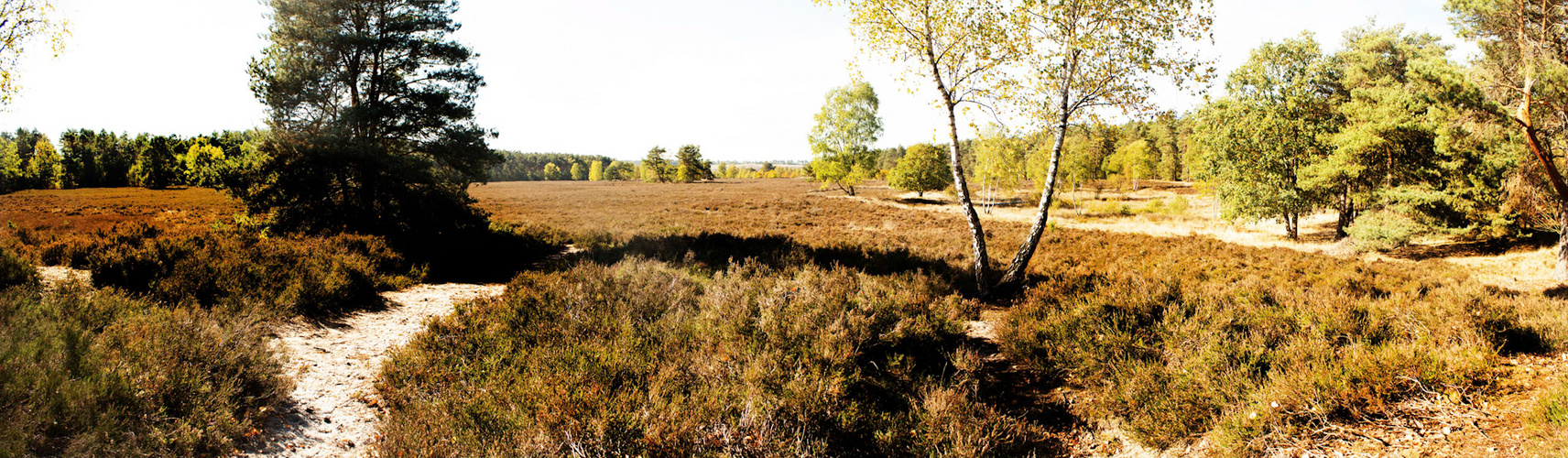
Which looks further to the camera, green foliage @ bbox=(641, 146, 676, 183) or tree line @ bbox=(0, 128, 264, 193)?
green foliage @ bbox=(641, 146, 676, 183)

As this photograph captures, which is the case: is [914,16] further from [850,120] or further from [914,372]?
[850,120]

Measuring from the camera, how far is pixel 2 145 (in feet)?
164

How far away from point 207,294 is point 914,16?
12413 mm

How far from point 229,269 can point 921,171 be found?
147ft

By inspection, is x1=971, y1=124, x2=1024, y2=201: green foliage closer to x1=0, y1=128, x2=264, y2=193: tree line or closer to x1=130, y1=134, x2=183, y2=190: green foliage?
x1=0, y1=128, x2=264, y2=193: tree line

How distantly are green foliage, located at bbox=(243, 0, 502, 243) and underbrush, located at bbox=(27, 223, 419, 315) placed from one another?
3.03m

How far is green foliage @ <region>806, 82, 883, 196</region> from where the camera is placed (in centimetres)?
4056

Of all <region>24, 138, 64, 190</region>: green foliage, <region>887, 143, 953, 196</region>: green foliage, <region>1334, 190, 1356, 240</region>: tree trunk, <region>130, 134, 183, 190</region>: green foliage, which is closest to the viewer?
<region>1334, 190, 1356, 240</region>: tree trunk

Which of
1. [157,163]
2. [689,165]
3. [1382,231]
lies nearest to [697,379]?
[1382,231]

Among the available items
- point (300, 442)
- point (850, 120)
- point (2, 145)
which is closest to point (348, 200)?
point (300, 442)

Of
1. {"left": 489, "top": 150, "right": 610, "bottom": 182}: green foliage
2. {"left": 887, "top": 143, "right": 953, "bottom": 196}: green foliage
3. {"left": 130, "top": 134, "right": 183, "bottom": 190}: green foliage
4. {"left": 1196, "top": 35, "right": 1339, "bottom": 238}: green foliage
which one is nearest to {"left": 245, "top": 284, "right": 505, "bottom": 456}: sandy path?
{"left": 1196, "top": 35, "right": 1339, "bottom": 238}: green foliage

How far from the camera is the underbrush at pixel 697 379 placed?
13.4 feet

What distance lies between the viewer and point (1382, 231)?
56.1ft

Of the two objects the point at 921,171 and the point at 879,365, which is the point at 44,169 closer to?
the point at 921,171
